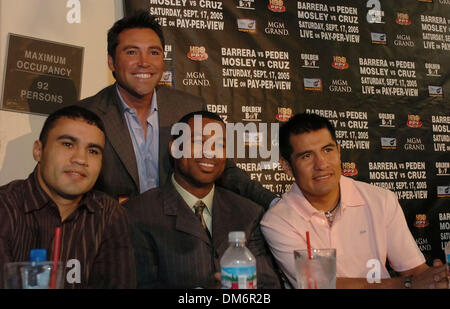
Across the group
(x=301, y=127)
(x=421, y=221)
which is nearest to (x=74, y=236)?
(x=301, y=127)

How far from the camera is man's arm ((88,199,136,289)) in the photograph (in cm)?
156

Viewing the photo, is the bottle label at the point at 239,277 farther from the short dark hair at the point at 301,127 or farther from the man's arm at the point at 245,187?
the man's arm at the point at 245,187

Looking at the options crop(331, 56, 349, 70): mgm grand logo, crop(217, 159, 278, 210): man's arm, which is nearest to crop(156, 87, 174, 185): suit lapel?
crop(217, 159, 278, 210): man's arm

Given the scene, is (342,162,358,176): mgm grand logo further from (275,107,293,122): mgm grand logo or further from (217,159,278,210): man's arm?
(217,159,278,210): man's arm

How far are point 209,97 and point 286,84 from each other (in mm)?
587

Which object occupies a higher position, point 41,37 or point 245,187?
point 41,37

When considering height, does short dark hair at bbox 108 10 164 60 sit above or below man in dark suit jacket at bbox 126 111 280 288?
above

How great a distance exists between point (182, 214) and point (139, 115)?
93 centimetres

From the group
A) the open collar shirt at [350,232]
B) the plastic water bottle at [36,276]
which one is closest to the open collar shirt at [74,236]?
the plastic water bottle at [36,276]

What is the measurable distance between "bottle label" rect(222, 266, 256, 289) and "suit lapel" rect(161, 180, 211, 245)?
54cm

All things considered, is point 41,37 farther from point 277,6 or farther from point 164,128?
point 277,6

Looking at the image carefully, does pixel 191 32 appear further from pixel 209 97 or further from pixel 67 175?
pixel 67 175

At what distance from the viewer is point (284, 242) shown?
190 cm

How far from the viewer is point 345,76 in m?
3.51
